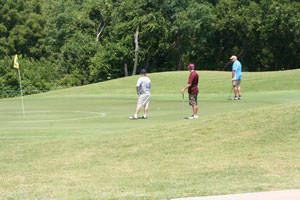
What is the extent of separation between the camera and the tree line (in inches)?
2699

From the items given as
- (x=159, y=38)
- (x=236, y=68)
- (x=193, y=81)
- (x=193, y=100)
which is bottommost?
(x=193, y=100)

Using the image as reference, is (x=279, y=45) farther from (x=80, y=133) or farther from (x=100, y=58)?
(x=80, y=133)

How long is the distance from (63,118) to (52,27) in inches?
2397

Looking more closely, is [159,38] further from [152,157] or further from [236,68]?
[152,157]

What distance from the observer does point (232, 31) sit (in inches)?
2881

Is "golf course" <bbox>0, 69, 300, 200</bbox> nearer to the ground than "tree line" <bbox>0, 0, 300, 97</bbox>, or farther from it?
nearer to the ground

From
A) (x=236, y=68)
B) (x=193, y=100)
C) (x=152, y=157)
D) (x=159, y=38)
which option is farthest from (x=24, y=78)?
(x=152, y=157)

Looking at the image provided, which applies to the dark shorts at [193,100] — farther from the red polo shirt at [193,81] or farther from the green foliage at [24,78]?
the green foliage at [24,78]

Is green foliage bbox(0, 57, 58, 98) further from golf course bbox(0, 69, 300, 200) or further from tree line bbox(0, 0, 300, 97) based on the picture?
golf course bbox(0, 69, 300, 200)

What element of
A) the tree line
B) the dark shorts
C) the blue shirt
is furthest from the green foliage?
the dark shorts

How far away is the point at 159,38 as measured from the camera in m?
71.9

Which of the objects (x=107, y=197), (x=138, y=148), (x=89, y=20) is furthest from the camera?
(x=89, y=20)

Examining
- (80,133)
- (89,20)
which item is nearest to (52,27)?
(89,20)

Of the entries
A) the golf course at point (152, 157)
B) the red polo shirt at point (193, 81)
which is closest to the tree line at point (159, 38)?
the red polo shirt at point (193, 81)
